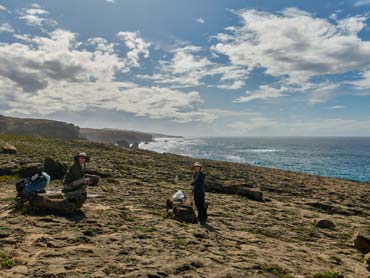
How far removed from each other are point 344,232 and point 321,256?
6500mm

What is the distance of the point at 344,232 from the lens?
63.0ft

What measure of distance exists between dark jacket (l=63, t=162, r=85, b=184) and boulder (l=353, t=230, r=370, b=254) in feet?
A: 48.8

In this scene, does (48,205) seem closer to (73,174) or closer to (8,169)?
(73,174)

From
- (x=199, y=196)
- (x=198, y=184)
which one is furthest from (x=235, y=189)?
(x=199, y=196)

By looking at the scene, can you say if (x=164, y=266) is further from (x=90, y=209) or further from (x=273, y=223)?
(x=273, y=223)

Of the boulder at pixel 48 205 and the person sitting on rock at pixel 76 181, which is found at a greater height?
the person sitting on rock at pixel 76 181

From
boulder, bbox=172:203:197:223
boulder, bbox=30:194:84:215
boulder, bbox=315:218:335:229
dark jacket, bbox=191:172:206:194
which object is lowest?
boulder, bbox=315:218:335:229

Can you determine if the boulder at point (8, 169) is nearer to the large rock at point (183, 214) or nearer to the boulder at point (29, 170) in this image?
the boulder at point (29, 170)

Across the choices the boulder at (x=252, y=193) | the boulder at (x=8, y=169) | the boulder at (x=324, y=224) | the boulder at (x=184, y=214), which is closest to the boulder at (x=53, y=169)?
the boulder at (x=8, y=169)

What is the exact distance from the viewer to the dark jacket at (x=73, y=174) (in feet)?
53.4

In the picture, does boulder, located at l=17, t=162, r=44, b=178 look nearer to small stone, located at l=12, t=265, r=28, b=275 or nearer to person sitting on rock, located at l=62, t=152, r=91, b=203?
person sitting on rock, located at l=62, t=152, r=91, b=203

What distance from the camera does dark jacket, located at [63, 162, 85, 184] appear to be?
53.4 ft

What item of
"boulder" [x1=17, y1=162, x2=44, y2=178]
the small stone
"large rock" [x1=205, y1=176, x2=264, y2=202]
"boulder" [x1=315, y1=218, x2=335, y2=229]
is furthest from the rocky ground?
"large rock" [x1=205, y1=176, x2=264, y2=202]

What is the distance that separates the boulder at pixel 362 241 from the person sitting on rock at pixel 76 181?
1443 cm
